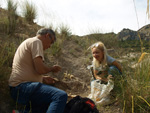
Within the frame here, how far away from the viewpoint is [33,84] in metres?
2.23

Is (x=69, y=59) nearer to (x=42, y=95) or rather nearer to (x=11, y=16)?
(x=11, y=16)

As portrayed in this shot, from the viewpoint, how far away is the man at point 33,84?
2193mm

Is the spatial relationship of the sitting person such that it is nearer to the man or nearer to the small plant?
the man

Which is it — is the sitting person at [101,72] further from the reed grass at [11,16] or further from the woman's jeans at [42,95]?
the reed grass at [11,16]

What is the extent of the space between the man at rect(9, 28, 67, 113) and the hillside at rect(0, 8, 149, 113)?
0.52 metres

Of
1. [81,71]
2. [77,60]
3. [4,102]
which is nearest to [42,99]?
[4,102]

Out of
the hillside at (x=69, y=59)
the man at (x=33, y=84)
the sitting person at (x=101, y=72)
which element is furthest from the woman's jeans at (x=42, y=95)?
the sitting person at (x=101, y=72)

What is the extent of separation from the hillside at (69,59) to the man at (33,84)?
1.70 feet

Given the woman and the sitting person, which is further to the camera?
the woman

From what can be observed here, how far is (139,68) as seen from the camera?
2352 mm

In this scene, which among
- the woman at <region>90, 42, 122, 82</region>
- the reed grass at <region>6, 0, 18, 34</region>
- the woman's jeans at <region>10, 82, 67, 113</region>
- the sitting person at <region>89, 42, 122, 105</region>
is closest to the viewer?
the woman's jeans at <region>10, 82, 67, 113</region>

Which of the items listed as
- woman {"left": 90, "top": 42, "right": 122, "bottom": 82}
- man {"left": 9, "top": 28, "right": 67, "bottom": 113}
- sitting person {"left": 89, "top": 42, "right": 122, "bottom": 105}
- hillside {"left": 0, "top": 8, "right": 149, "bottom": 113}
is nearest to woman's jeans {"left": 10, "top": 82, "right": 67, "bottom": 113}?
man {"left": 9, "top": 28, "right": 67, "bottom": 113}

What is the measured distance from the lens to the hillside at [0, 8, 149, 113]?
2756mm

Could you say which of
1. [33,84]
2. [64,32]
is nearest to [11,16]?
[64,32]
